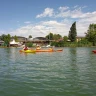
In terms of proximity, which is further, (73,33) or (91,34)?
(73,33)

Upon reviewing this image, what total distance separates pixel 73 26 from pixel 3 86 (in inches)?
4646

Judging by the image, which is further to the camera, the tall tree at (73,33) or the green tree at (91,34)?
the tall tree at (73,33)

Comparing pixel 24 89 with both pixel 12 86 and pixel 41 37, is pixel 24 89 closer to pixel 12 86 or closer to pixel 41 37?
pixel 12 86

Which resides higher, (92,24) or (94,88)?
(92,24)

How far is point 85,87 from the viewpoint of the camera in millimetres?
14180

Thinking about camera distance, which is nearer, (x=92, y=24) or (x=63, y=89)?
(x=63, y=89)

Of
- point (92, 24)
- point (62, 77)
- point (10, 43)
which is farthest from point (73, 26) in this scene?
point (62, 77)

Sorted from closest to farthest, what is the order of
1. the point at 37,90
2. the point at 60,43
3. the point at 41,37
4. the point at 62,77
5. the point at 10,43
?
1. the point at 37,90
2. the point at 62,77
3. the point at 60,43
4. the point at 10,43
5. the point at 41,37

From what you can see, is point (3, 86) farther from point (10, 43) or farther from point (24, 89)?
point (10, 43)

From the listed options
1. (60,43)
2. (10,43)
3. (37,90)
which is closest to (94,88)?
(37,90)

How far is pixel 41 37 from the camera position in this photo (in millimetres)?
173375

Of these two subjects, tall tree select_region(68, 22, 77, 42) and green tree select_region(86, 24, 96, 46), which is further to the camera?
tall tree select_region(68, 22, 77, 42)

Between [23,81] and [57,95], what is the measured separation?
15.2 feet

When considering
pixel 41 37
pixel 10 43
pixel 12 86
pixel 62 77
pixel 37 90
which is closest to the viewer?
pixel 37 90
